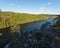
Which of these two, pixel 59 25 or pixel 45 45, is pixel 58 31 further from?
pixel 45 45

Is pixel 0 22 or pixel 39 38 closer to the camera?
pixel 39 38

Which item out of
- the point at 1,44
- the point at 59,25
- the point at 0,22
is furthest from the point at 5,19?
the point at 59,25

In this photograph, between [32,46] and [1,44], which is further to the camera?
[1,44]

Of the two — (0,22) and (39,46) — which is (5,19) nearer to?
(0,22)

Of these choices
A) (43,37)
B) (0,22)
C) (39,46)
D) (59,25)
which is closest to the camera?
(39,46)

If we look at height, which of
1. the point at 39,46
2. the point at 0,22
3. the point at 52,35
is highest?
the point at 52,35

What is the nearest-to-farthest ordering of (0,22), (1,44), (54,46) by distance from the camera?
1. (54,46)
2. (1,44)
3. (0,22)

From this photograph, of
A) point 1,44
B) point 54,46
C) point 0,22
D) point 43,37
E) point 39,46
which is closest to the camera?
point 54,46

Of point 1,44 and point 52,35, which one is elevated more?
point 52,35

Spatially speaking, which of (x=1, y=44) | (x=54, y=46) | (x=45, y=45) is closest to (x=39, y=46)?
(x=45, y=45)
